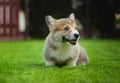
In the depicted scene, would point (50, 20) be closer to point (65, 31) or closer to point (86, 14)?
point (65, 31)

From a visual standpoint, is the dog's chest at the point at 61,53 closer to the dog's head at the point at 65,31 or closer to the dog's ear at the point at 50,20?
the dog's head at the point at 65,31

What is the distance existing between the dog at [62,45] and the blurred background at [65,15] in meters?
16.2

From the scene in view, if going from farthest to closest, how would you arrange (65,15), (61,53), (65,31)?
(65,15)
(61,53)
(65,31)

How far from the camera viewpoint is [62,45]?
948 cm

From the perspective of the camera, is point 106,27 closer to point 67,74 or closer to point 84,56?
point 84,56

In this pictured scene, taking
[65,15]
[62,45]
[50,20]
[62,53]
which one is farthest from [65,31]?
[65,15]

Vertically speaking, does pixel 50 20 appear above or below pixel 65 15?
above

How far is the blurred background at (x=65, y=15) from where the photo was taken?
2594 centimetres

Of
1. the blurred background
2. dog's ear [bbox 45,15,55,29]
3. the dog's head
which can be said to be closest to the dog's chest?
the dog's head

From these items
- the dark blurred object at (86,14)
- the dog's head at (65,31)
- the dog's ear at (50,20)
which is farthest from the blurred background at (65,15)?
the dog's head at (65,31)

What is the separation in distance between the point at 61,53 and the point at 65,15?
1668 cm

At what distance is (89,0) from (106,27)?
5.88ft

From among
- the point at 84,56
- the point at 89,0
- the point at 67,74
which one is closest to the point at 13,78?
the point at 67,74

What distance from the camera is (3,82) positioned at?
24.3 feet
